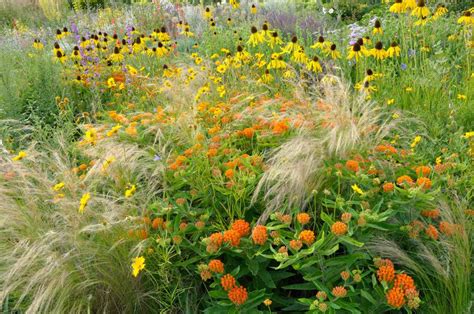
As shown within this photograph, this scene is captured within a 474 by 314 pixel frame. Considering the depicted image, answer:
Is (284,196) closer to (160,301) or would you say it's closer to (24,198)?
(160,301)

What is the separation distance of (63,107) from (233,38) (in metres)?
2.05

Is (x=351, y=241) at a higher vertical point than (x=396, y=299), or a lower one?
higher

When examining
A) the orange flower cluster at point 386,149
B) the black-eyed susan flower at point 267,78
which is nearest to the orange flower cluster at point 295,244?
the orange flower cluster at point 386,149

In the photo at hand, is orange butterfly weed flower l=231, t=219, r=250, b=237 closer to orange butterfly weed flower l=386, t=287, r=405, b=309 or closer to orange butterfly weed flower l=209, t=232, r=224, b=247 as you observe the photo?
orange butterfly weed flower l=209, t=232, r=224, b=247

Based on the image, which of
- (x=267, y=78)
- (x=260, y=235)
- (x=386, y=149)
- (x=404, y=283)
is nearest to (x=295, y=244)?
(x=260, y=235)

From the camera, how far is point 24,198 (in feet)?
7.00

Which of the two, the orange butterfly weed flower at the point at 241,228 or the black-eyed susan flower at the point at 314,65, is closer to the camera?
the orange butterfly weed flower at the point at 241,228

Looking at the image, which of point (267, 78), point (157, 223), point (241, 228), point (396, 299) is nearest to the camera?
point (396, 299)

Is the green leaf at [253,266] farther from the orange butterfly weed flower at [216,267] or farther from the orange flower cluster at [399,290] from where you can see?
the orange flower cluster at [399,290]

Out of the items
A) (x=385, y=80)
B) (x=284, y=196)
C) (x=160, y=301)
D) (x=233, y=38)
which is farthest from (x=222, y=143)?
(x=233, y=38)

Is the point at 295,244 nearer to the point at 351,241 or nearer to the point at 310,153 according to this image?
the point at 351,241

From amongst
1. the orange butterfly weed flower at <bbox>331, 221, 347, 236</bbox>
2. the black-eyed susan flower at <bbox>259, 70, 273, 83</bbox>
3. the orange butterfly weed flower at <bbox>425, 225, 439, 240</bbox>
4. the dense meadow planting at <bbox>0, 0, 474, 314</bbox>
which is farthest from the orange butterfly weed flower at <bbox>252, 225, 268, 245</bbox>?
the black-eyed susan flower at <bbox>259, 70, 273, 83</bbox>

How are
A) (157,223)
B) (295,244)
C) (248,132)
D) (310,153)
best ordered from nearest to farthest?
(295,244), (157,223), (310,153), (248,132)

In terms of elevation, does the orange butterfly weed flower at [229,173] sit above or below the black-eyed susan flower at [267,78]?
above
